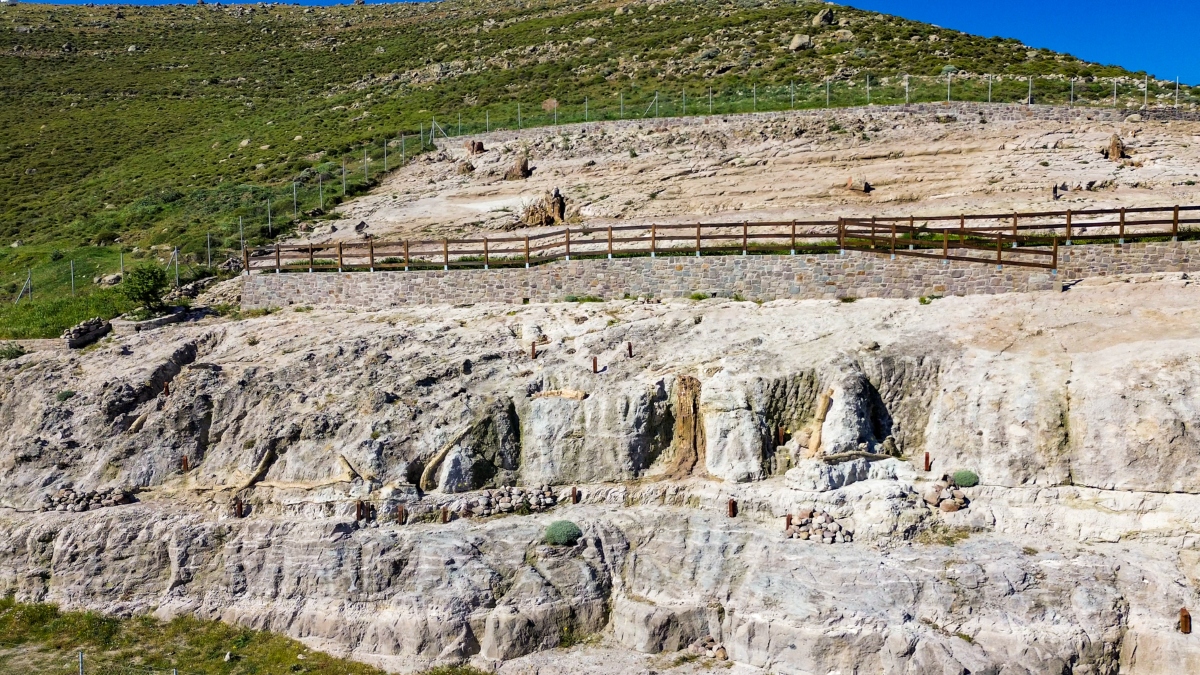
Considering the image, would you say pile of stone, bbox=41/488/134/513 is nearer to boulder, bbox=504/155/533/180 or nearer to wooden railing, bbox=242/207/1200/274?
wooden railing, bbox=242/207/1200/274

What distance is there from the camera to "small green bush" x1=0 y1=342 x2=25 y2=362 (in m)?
30.3

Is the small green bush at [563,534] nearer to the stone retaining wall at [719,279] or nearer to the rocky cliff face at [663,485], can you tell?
the rocky cliff face at [663,485]

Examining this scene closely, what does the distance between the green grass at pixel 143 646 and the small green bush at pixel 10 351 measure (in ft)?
35.2

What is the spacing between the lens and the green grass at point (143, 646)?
2050 centimetres

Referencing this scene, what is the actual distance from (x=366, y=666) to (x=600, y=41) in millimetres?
67393

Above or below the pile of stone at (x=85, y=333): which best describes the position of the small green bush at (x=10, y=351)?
below

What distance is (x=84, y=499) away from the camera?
80.5 feet

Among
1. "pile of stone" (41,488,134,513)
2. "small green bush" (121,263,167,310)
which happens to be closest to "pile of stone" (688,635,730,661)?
"pile of stone" (41,488,134,513)

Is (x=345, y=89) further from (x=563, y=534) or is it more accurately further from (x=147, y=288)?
(x=563, y=534)

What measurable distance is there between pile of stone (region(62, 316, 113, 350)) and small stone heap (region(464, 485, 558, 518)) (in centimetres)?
1751

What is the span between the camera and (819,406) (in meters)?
23.2

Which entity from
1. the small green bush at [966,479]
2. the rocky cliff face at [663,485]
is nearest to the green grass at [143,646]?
the rocky cliff face at [663,485]

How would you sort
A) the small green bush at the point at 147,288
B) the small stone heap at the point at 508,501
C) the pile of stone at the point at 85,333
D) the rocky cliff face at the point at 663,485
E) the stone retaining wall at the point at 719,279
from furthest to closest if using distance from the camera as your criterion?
the small green bush at the point at 147,288 < the pile of stone at the point at 85,333 < the stone retaining wall at the point at 719,279 < the small stone heap at the point at 508,501 < the rocky cliff face at the point at 663,485

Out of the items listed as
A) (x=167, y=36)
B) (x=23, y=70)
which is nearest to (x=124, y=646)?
(x=23, y=70)
